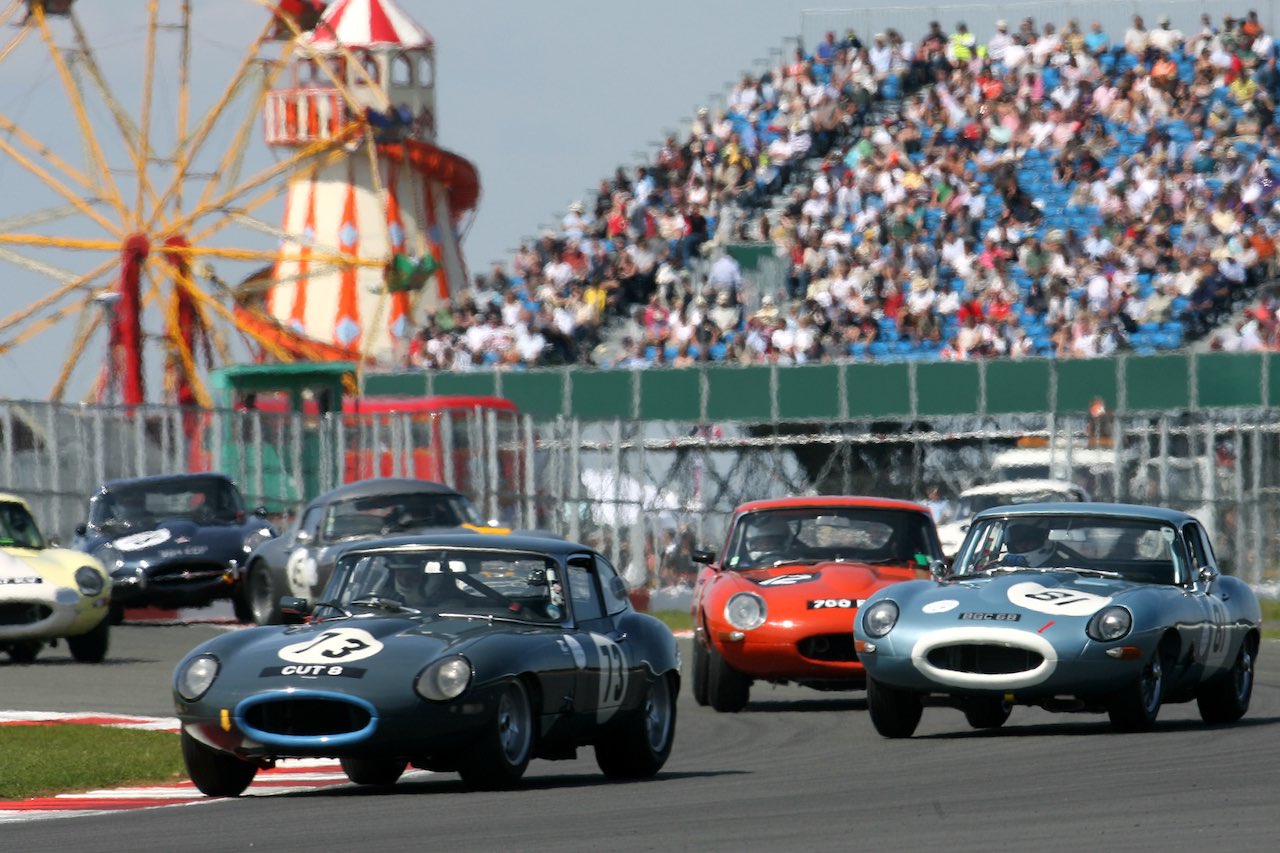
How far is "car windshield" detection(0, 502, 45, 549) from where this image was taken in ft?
57.9

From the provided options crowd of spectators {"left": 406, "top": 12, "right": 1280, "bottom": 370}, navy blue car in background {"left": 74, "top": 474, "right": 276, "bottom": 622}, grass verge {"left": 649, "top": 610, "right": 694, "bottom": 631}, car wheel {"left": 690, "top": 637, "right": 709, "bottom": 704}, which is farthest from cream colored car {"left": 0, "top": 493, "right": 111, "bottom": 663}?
crowd of spectators {"left": 406, "top": 12, "right": 1280, "bottom": 370}

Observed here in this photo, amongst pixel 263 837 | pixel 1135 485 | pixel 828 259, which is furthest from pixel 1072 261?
pixel 263 837

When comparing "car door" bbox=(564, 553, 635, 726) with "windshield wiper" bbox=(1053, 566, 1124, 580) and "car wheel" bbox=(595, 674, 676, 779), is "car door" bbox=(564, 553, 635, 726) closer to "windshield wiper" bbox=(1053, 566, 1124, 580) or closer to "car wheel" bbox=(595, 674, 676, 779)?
"car wheel" bbox=(595, 674, 676, 779)

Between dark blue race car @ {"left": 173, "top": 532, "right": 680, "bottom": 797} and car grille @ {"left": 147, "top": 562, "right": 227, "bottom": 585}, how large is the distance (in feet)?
38.0

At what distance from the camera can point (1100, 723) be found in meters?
12.6

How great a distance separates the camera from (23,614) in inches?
674

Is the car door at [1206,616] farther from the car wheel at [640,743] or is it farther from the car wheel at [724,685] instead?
the car wheel at [640,743]

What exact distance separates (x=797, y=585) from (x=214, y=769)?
4.94 meters

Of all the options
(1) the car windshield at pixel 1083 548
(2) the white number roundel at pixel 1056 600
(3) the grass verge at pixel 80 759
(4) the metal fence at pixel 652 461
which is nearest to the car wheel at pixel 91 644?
(3) the grass verge at pixel 80 759

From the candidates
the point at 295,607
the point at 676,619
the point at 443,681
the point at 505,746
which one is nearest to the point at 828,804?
the point at 505,746

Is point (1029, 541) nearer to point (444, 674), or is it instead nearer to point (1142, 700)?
point (1142, 700)

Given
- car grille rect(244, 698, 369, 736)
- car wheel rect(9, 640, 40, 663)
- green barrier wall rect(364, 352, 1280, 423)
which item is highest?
green barrier wall rect(364, 352, 1280, 423)

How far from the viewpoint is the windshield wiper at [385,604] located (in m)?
9.97

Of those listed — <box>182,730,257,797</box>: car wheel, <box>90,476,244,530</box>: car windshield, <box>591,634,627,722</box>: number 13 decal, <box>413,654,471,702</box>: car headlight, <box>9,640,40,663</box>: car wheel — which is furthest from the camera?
<box>90,476,244,530</box>: car windshield
